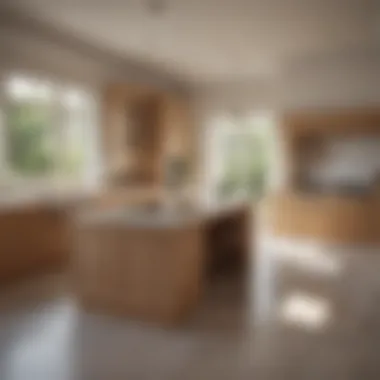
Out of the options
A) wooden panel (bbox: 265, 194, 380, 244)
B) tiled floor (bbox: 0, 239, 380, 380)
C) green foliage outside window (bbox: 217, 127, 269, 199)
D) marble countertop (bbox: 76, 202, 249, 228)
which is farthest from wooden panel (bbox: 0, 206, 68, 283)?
green foliage outside window (bbox: 217, 127, 269, 199)

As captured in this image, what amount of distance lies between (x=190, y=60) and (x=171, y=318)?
456 centimetres

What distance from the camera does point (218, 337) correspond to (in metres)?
3.98

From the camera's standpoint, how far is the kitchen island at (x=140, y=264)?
428cm

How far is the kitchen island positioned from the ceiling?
2002 mm

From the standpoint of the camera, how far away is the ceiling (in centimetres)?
499

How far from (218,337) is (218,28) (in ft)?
11.4

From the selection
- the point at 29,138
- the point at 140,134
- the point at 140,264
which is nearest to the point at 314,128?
the point at 140,134

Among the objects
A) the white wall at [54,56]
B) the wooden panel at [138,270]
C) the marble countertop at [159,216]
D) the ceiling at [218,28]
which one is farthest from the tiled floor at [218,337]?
the ceiling at [218,28]

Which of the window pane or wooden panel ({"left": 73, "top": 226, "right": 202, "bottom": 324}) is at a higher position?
the window pane

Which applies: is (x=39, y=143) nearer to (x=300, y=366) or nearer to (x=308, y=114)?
(x=308, y=114)

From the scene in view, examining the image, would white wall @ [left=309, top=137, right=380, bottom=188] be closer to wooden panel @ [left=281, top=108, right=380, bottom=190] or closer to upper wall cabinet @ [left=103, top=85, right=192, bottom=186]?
wooden panel @ [left=281, top=108, right=380, bottom=190]

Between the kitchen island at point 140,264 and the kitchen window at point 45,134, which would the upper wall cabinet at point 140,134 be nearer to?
the kitchen window at point 45,134

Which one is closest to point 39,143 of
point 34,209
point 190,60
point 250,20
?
point 34,209

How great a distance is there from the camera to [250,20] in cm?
550
